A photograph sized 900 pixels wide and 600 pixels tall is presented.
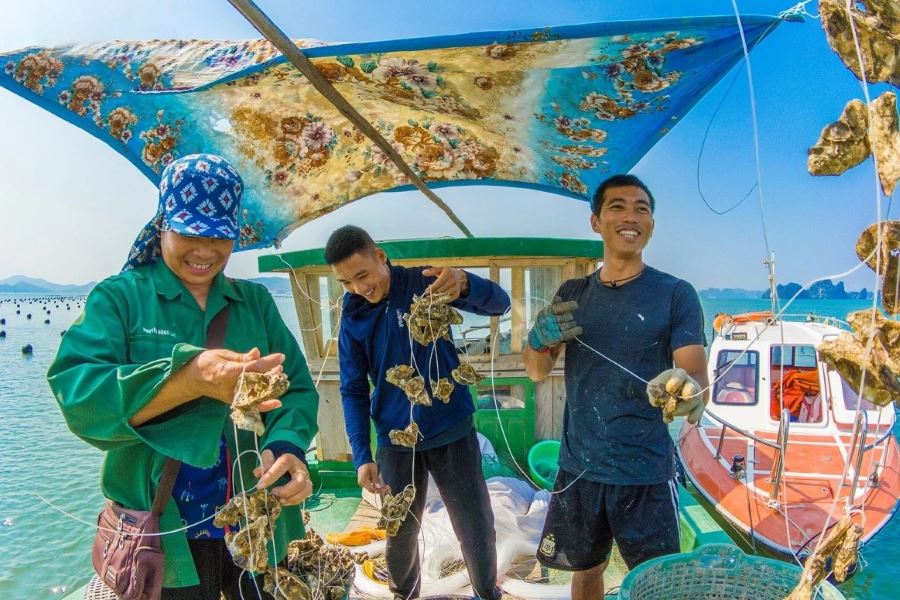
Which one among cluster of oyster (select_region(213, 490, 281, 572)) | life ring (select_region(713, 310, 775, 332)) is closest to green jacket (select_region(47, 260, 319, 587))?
cluster of oyster (select_region(213, 490, 281, 572))

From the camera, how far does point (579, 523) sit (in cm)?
222

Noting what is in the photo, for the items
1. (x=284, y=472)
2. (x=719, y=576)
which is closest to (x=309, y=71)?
(x=284, y=472)

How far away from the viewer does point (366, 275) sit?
2.38 metres

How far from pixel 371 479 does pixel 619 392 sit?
4.13 feet

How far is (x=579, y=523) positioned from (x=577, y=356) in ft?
2.40

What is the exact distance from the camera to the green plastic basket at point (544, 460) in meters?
4.59

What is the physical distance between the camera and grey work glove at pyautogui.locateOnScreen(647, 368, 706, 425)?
153 cm

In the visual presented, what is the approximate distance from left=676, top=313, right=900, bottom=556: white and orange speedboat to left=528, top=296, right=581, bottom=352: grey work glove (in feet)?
9.17

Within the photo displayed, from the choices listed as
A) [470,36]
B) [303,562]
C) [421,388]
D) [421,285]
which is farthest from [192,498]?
[470,36]

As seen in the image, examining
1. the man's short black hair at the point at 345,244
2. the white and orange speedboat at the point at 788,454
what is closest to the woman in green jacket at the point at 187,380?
the man's short black hair at the point at 345,244

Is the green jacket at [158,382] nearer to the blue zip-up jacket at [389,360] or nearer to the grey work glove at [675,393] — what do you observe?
the blue zip-up jacket at [389,360]

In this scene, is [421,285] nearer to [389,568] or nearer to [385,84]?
[385,84]

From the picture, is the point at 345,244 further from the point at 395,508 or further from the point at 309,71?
the point at 395,508

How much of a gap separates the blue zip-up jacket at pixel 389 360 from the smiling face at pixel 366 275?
3.1 inches
